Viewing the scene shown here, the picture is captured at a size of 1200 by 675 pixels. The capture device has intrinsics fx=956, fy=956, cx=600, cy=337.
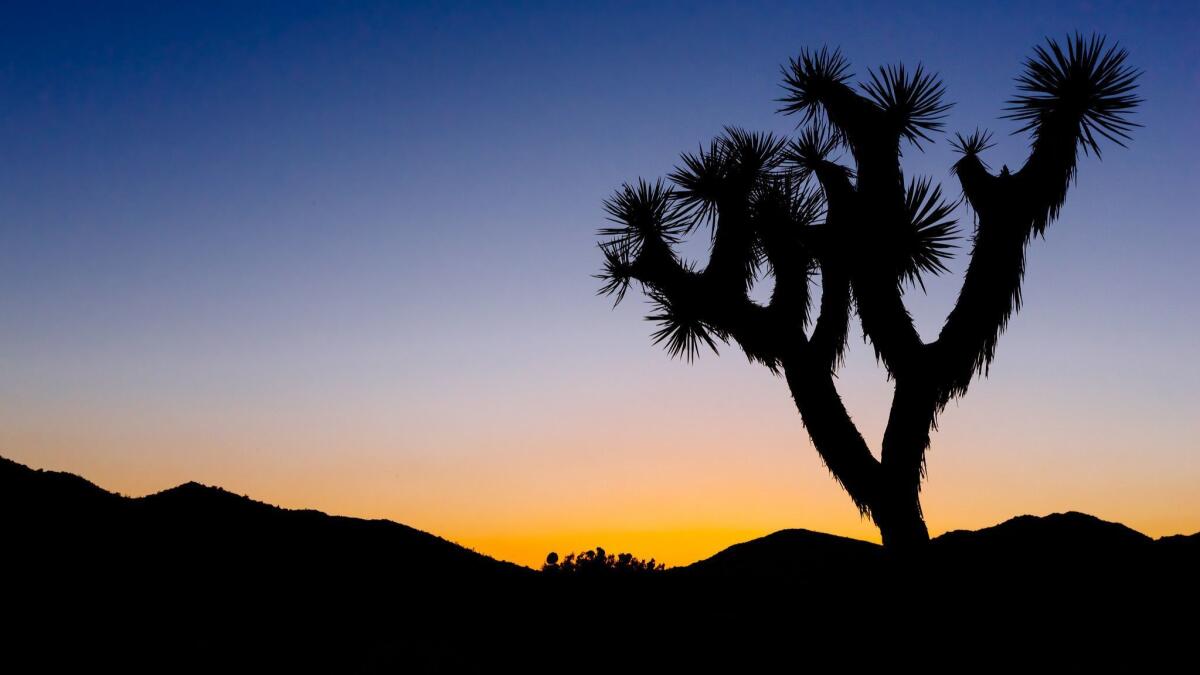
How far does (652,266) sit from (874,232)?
3074 millimetres

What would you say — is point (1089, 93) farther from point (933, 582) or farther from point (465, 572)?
point (465, 572)

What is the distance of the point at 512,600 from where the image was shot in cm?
1054

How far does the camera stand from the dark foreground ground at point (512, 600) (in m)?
8.71

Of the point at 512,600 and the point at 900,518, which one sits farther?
the point at 900,518

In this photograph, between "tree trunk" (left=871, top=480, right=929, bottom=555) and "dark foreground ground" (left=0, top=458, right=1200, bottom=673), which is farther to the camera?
"tree trunk" (left=871, top=480, right=929, bottom=555)

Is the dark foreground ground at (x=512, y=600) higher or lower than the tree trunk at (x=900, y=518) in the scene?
lower

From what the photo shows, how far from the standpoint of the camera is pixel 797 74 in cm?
1338

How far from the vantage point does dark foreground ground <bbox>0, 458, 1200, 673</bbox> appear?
871 cm

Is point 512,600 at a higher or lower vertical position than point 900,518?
lower

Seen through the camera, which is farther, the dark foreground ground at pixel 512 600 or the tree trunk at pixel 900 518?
the tree trunk at pixel 900 518

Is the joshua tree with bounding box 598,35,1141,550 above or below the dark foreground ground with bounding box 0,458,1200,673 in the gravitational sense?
above

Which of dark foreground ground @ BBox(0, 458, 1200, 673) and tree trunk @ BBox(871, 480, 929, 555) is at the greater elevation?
tree trunk @ BBox(871, 480, 929, 555)

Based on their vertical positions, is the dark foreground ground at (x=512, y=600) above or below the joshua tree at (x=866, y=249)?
below

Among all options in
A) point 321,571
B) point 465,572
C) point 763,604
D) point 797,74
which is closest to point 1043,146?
point 797,74
